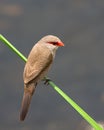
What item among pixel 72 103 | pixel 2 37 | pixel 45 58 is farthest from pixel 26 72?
pixel 72 103

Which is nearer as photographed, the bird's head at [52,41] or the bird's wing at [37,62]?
the bird's head at [52,41]

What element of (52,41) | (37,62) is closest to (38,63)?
(37,62)

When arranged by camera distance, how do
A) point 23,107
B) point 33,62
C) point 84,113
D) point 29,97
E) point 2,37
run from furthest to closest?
point 33,62, point 29,97, point 23,107, point 2,37, point 84,113

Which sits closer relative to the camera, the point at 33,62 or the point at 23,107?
A: the point at 23,107

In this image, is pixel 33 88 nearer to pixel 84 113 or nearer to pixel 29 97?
pixel 29 97

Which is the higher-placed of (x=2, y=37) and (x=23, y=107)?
(x=2, y=37)

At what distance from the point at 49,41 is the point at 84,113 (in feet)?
4.57

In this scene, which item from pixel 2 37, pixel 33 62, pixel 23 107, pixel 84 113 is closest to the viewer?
pixel 84 113

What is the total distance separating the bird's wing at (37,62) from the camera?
243 centimetres

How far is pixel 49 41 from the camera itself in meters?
2.39

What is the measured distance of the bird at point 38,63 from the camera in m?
2.35

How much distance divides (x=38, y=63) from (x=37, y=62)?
1 cm

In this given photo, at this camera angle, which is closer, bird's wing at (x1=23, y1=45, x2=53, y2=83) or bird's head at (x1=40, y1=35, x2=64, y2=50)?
bird's head at (x1=40, y1=35, x2=64, y2=50)

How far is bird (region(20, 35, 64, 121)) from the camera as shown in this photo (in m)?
2.35
